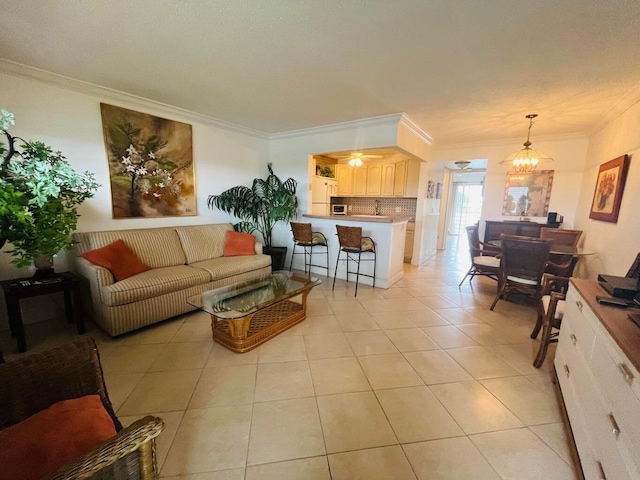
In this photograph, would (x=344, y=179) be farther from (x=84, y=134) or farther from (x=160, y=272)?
(x=84, y=134)

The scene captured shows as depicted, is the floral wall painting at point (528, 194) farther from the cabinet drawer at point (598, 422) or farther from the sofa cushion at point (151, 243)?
the sofa cushion at point (151, 243)

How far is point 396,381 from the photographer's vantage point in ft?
6.13

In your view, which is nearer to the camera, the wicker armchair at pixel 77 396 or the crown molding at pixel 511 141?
the wicker armchair at pixel 77 396

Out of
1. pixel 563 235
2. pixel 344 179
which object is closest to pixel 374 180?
pixel 344 179

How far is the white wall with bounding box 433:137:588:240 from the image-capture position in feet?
13.5

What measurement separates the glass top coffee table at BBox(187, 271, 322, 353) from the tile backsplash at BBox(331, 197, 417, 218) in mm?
3868

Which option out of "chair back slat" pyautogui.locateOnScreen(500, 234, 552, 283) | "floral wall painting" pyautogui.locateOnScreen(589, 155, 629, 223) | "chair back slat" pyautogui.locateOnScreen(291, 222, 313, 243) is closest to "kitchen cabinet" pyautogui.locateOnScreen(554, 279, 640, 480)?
"chair back slat" pyautogui.locateOnScreen(500, 234, 552, 283)

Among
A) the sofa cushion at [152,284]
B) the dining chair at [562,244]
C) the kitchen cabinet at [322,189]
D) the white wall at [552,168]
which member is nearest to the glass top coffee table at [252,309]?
the sofa cushion at [152,284]

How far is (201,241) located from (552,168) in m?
5.71

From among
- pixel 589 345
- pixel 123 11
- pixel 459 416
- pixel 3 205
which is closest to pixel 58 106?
pixel 123 11

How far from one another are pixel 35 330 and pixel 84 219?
3.80 feet

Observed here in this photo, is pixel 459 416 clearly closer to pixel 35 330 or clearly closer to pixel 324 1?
pixel 324 1

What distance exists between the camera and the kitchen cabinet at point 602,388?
2.95 feet

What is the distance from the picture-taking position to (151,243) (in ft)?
10.0
